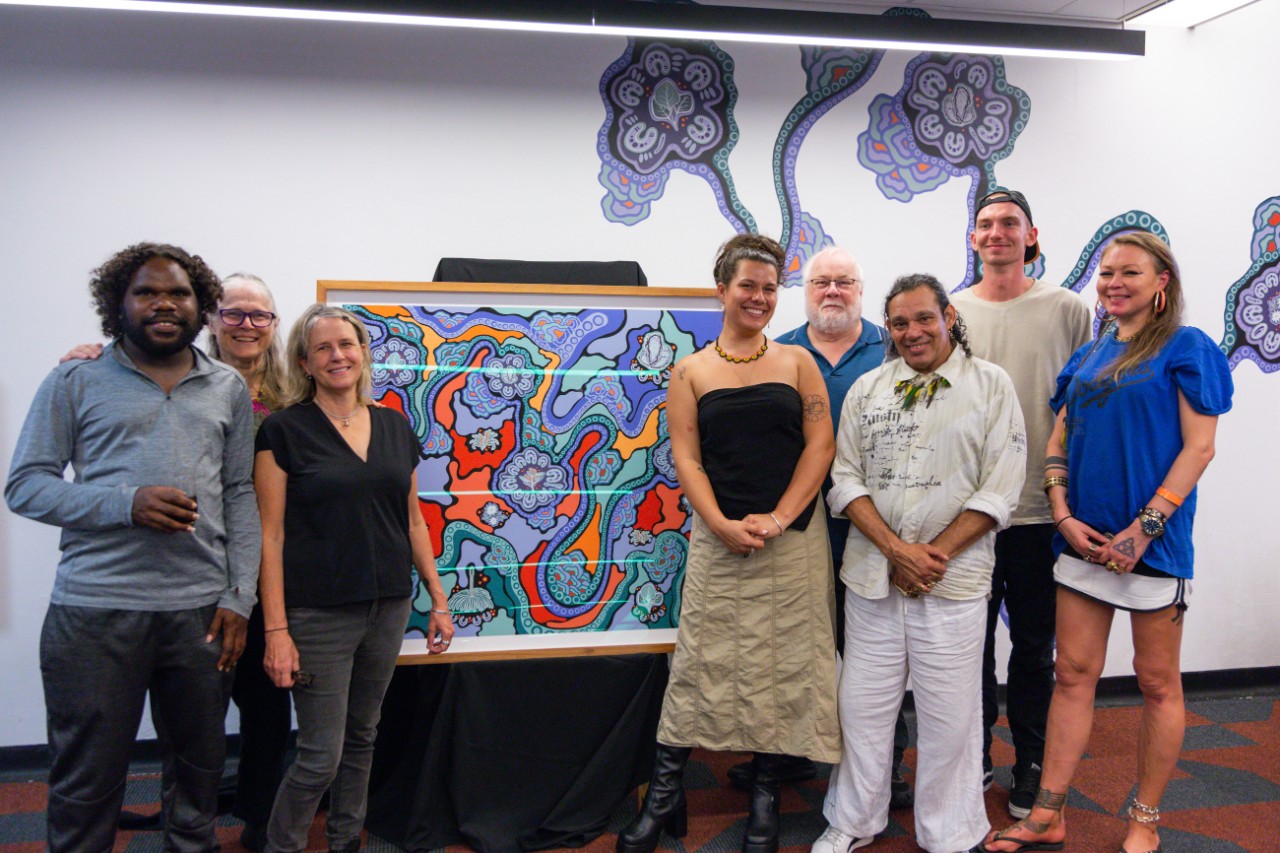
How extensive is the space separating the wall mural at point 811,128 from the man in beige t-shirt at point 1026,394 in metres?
0.86

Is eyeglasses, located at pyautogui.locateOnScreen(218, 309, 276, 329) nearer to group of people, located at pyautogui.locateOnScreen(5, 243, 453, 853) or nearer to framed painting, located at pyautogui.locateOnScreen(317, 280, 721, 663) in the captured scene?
group of people, located at pyautogui.locateOnScreen(5, 243, 453, 853)

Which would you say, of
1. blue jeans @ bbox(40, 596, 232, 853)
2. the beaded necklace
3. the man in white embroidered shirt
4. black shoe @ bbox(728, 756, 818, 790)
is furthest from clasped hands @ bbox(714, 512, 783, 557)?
blue jeans @ bbox(40, 596, 232, 853)

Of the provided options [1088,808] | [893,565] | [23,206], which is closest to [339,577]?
[893,565]

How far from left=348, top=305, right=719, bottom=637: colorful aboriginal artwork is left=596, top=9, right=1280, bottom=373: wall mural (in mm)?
829

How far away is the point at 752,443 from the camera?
7.43ft

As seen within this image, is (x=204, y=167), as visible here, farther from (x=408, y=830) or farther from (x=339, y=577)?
(x=408, y=830)

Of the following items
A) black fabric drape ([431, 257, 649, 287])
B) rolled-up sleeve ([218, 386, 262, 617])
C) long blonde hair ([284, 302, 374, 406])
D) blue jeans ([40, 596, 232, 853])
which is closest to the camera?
blue jeans ([40, 596, 232, 853])

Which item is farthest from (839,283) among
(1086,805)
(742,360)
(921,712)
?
(1086,805)

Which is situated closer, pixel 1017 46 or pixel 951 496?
pixel 951 496

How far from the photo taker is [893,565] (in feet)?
7.20

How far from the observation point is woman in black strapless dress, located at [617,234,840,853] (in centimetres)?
227

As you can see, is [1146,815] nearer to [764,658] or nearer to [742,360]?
[764,658]

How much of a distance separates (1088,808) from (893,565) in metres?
1.17

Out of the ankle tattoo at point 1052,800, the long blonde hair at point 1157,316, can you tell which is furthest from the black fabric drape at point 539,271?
the ankle tattoo at point 1052,800
